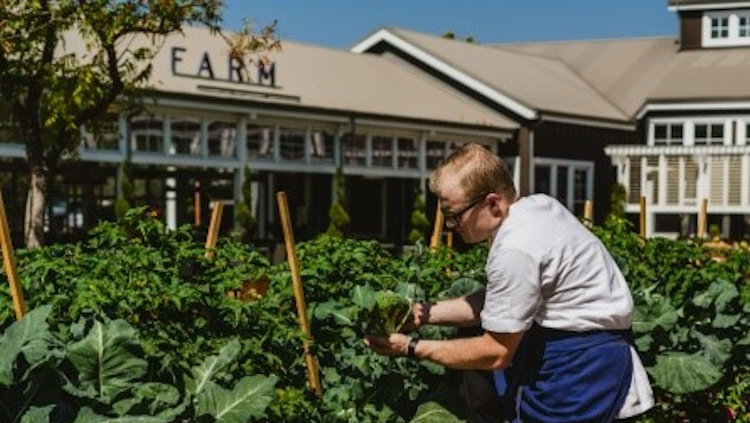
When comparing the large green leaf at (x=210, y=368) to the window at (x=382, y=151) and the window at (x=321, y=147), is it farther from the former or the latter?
the window at (x=382, y=151)

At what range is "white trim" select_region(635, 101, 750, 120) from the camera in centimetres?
4022

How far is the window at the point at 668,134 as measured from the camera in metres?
42.1

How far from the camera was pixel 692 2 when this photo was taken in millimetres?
44688

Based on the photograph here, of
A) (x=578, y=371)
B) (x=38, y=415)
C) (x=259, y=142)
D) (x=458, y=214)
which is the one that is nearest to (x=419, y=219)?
(x=259, y=142)

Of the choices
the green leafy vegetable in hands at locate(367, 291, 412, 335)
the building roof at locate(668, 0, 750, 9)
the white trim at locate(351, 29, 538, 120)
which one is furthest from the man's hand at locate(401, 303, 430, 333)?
the building roof at locate(668, 0, 750, 9)

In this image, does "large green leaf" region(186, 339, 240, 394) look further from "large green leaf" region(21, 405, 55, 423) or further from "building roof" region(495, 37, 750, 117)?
"building roof" region(495, 37, 750, 117)

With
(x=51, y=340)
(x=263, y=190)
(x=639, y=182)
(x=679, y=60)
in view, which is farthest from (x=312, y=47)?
(x=51, y=340)

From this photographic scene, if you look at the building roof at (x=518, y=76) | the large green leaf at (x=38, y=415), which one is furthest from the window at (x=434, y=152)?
the large green leaf at (x=38, y=415)

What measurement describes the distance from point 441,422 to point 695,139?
37.2 m

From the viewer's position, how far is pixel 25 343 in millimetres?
4375

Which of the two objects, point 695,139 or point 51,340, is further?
point 695,139

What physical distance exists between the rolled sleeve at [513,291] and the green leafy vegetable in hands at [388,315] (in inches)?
37.2

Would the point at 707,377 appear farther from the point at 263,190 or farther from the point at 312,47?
the point at 312,47

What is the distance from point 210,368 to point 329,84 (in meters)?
28.5
